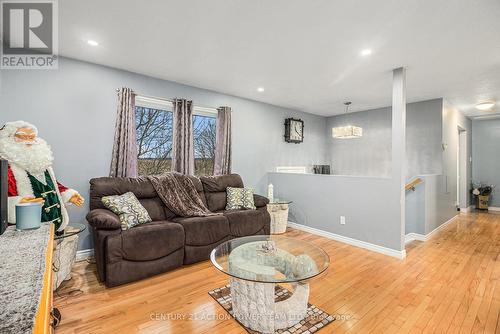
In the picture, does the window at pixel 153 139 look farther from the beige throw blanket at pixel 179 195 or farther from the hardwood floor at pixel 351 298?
the hardwood floor at pixel 351 298

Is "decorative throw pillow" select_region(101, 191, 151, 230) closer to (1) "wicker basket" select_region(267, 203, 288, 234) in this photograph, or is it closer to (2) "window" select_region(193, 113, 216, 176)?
(2) "window" select_region(193, 113, 216, 176)

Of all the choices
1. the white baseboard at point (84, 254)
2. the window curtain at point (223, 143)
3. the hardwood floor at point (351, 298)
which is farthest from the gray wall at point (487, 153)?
the white baseboard at point (84, 254)

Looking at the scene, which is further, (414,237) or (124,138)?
(414,237)

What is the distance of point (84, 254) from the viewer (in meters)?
3.10

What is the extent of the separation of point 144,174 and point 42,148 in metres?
1.54

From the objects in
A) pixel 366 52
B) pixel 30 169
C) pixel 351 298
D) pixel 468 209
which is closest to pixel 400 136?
pixel 366 52

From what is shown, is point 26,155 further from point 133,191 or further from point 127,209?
point 133,191

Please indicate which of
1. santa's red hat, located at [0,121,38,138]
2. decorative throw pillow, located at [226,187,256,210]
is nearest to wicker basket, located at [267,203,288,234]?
decorative throw pillow, located at [226,187,256,210]

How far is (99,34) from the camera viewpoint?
2436mm

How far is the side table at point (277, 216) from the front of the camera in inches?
169

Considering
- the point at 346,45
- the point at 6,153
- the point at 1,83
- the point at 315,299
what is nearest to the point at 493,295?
the point at 315,299

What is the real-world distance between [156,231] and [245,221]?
127 cm

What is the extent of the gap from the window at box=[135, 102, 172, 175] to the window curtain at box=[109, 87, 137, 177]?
0.78 feet

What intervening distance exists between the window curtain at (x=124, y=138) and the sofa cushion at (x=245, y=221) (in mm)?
1479
